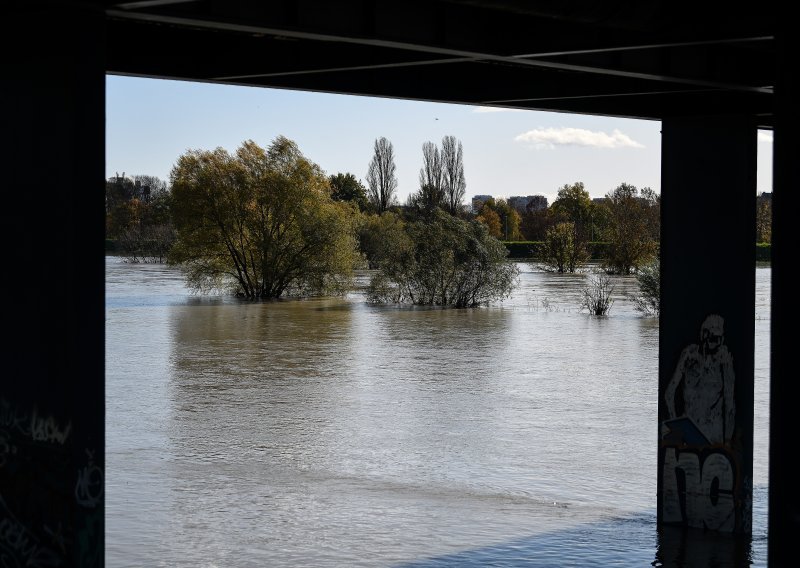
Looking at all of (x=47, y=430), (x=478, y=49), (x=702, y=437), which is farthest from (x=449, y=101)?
(x=47, y=430)

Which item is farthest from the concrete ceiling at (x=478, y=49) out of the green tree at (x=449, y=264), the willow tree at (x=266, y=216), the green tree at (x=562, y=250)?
the green tree at (x=562, y=250)

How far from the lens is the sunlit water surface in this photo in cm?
1488

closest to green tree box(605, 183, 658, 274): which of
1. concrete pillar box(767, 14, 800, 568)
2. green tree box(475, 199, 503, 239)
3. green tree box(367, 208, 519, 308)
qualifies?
green tree box(367, 208, 519, 308)

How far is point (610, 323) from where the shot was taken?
49031 millimetres

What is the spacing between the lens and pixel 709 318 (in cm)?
1571

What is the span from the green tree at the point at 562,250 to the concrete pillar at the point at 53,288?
263 ft

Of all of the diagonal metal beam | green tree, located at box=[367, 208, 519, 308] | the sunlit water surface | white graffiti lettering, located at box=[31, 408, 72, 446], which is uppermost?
the diagonal metal beam

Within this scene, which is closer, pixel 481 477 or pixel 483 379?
pixel 481 477

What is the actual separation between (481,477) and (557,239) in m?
72.0

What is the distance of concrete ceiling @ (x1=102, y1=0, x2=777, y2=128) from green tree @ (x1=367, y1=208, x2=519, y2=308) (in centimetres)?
Answer: 3872

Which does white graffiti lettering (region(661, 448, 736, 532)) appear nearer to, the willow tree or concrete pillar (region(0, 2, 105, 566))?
concrete pillar (region(0, 2, 105, 566))

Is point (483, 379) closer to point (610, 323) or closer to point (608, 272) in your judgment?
point (610, 323)

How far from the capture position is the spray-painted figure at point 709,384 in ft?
51.7

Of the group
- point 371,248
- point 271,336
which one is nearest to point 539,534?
point 271,336
